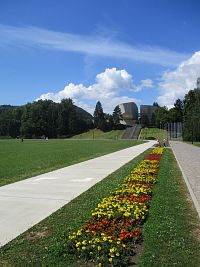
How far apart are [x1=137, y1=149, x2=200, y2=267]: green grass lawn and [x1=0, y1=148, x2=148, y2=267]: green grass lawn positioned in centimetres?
120

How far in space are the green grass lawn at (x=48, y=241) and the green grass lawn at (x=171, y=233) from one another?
1202 mm

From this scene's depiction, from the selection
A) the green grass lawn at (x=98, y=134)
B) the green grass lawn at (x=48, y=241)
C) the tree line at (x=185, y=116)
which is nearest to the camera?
the green grass lawn at (x=48, y=241)

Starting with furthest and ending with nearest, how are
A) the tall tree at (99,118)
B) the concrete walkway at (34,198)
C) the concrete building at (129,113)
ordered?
1. the concrete building at (129,113)
2. the tall tree at (99,118)
3. the concrete walkway at (34,198)

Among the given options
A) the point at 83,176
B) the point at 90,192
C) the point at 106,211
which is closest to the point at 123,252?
the point at 106,211

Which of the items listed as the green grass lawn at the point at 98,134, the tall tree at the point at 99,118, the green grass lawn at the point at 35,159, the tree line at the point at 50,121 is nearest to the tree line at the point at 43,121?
the tree line at the point at 50,121

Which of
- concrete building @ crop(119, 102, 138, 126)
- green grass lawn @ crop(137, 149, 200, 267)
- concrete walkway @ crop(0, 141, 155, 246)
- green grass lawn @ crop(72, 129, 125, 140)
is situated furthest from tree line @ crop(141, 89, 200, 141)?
green grass lawn @ crop(137, 149, 200, 267)

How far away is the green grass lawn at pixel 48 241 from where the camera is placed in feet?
15.5

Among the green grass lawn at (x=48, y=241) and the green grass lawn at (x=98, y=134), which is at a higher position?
the green grass lawn at (x=98, y=134)

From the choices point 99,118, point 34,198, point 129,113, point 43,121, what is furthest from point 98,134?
point 34,198

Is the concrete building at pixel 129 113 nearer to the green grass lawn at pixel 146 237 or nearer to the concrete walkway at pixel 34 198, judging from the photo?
the concrete walkway at pixel 34 198

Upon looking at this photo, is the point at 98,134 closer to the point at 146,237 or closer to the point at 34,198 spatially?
the point at 34,198

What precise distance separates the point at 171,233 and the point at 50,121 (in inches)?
5910

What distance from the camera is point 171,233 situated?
19.7 ft

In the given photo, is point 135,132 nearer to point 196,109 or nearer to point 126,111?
point 126,111
